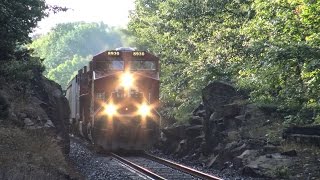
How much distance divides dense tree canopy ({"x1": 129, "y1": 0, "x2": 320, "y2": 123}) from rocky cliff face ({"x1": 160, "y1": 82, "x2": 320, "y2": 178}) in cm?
88

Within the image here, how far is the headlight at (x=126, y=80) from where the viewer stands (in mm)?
18900

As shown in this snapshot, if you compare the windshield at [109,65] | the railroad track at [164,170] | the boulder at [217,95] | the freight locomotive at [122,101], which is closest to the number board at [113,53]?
the freight locomotive at [122,101]

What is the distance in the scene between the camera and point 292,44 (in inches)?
444

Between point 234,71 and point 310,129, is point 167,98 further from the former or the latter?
point 310,129

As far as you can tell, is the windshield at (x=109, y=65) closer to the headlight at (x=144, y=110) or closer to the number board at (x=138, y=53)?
the number board at (x=138, y=53)

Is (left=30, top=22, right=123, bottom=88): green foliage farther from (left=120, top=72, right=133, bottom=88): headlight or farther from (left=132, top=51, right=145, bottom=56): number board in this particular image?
(left=120, top=72, right=133, bottom=88): headlight

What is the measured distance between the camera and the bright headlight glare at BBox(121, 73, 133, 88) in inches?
744

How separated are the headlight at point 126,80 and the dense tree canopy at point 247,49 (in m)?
3.11

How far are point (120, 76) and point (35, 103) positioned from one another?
14.6 feet

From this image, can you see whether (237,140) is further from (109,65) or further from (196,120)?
(109,65)

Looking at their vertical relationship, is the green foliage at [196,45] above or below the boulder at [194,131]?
above

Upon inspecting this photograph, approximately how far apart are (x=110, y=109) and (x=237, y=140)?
5.43m

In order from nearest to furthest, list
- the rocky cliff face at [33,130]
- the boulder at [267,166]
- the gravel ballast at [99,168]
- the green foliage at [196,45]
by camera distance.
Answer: the rocky cliff face at [33,130] < the boulder at [267,166] < the gravel ballast at [99,168] < the green foliage at [196,45]

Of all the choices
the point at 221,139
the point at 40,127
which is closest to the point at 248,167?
the point at 221,139
